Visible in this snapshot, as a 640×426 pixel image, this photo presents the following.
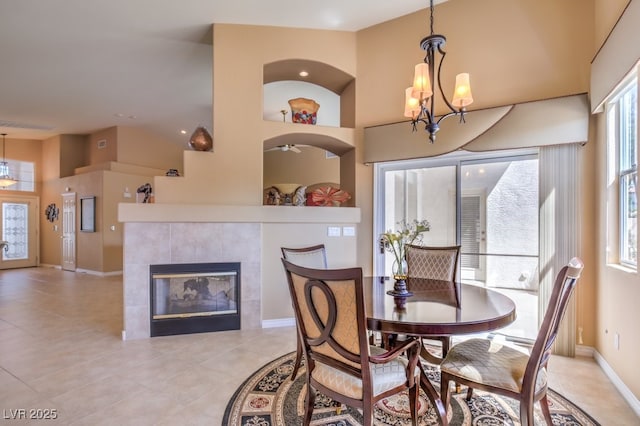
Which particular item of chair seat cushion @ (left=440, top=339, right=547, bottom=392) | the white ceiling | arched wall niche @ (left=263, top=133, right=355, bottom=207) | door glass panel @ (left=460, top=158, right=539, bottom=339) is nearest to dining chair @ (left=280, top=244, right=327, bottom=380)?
chair seat cushion @ (left=440, top=339, right=547, bottom=392)

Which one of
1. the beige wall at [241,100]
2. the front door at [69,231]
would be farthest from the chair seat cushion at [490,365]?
the front door at [69,231]

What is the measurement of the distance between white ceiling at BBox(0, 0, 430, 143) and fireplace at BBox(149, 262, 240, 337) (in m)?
2.74

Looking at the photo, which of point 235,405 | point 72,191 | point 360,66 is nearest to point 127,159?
point 72,191

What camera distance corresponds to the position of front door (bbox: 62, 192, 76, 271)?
27.5 feet

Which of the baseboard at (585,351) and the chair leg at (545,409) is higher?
the chair leg at (545,409)

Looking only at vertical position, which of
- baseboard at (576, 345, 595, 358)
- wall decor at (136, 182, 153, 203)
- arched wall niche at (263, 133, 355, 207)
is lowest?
baseboard at (576, 345, 595, 358)

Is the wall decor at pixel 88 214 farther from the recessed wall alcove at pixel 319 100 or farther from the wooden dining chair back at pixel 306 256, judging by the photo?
the wooden dining chair back at pixel 306 256

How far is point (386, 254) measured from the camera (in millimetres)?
4254

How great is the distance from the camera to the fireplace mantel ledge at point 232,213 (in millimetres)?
3510

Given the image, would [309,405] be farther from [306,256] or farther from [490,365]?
[306,256]

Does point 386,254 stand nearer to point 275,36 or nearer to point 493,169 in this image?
point 493,169

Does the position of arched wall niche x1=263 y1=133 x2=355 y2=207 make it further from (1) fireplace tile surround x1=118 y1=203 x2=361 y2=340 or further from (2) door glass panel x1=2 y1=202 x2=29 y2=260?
(2) door glass panel x1=2 y1=202 x2=29 y2=260

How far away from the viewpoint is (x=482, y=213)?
371cm

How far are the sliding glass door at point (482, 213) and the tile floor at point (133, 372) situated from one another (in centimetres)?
87
